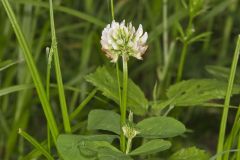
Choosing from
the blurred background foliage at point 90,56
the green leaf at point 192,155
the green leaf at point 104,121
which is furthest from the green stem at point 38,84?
the blurred background foliage at point 90,56

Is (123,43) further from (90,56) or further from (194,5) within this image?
(90,56)

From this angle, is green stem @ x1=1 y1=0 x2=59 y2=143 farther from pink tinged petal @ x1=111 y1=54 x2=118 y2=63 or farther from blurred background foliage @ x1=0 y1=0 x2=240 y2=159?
blurred background foliage @ x1=0 y1=0 x2=240 y2=159

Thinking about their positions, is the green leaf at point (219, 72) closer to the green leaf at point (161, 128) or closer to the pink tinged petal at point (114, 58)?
the green leaf at point (161, 128)

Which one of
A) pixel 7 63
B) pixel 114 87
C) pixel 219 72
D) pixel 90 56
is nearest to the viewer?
pixel 114 87

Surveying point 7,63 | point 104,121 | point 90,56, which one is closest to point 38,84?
point 104,121

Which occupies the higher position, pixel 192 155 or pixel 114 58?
pixel 114 58

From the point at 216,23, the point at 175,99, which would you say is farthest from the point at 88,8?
the point at 175,99
